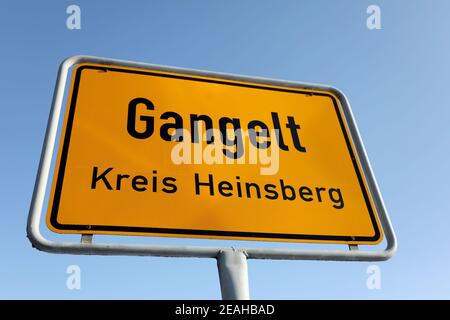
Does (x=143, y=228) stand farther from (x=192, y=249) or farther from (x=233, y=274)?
(x=233, y=274)

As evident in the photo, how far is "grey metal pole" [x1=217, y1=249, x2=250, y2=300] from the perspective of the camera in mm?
988

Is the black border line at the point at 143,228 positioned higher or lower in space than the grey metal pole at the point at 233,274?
higher

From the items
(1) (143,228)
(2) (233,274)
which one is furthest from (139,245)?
(2) (233,274)

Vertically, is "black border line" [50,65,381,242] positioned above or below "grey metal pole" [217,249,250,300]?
above

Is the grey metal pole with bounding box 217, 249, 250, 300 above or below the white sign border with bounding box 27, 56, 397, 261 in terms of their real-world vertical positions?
below

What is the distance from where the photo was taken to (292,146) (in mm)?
1430

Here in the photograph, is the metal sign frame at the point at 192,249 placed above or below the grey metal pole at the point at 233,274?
above

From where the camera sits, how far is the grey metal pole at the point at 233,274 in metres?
0.99

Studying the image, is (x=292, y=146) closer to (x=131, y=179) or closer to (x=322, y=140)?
(x=322, y=140)

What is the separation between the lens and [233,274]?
3.34 ft

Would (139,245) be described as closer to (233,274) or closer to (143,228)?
(143,228)

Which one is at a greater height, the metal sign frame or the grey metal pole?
the metal sign frame

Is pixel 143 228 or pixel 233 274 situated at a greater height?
pixel 143 228
